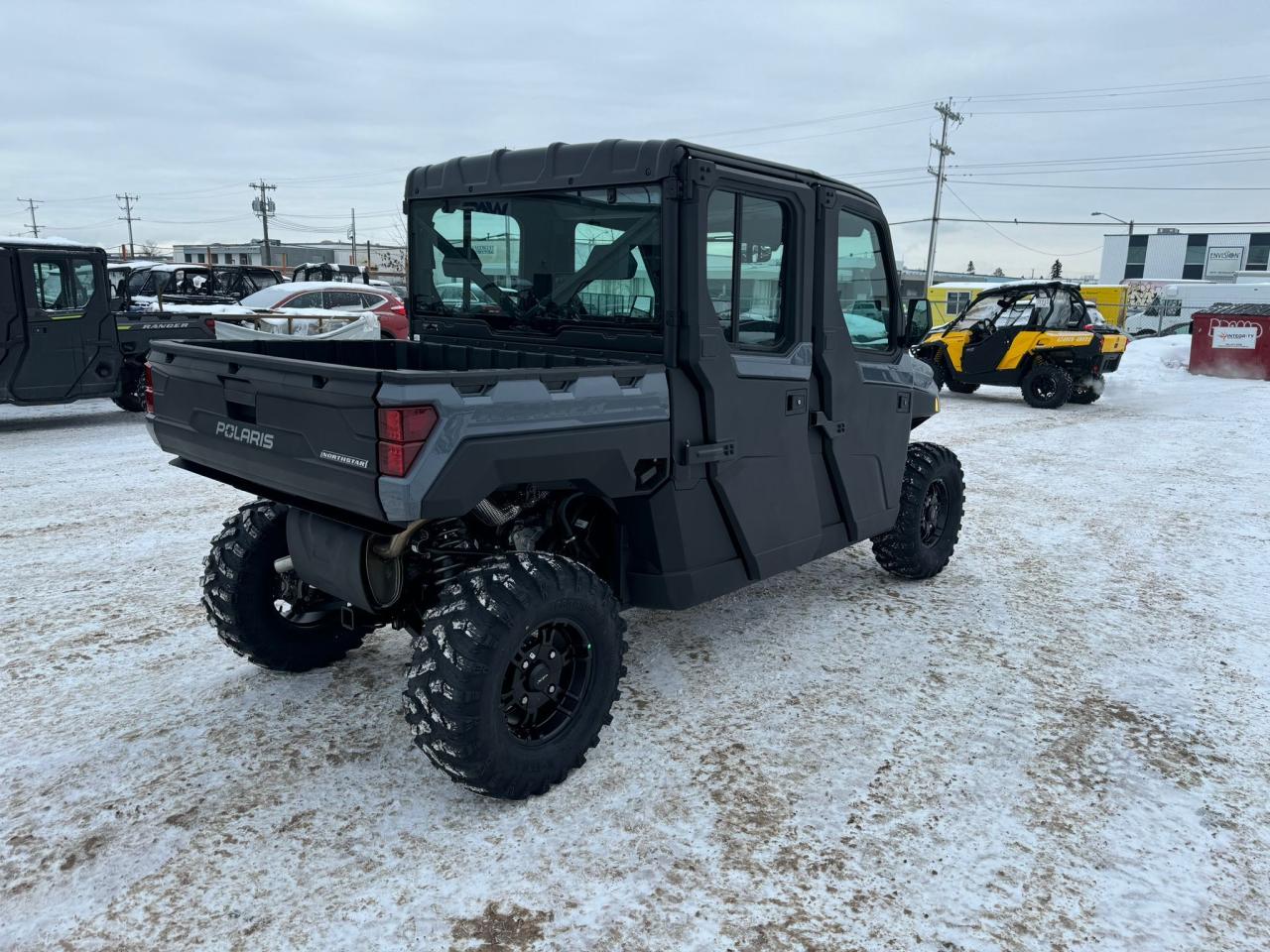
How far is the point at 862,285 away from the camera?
4.74m

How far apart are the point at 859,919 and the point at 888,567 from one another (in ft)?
10.8

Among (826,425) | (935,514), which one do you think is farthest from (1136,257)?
(826,425)

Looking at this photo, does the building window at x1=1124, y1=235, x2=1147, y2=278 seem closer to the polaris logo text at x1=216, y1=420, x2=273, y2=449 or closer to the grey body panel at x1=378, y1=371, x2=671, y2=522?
the grey body panel at x1=378, y1=371, x2=671, y2=522

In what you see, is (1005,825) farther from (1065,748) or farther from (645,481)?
(645,481)

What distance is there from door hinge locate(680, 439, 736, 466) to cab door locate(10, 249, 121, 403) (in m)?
9.69

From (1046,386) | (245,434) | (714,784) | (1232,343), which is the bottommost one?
(714,784)

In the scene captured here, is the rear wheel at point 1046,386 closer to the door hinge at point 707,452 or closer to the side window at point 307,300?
the side window at point 307,300

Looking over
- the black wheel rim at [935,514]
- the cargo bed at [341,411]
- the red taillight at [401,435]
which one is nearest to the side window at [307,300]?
the cargo bed at [341,411]

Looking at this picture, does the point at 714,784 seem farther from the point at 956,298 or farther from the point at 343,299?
the point at 956,298

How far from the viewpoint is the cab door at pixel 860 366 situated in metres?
4.43

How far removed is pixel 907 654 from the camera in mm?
4590

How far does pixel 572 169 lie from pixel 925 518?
3.30m

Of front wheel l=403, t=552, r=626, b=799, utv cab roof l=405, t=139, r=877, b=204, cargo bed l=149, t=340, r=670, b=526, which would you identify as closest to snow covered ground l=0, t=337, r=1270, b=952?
front wheel l=403, t=552, r=626, b=799

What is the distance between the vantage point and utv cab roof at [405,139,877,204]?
3574 mm
